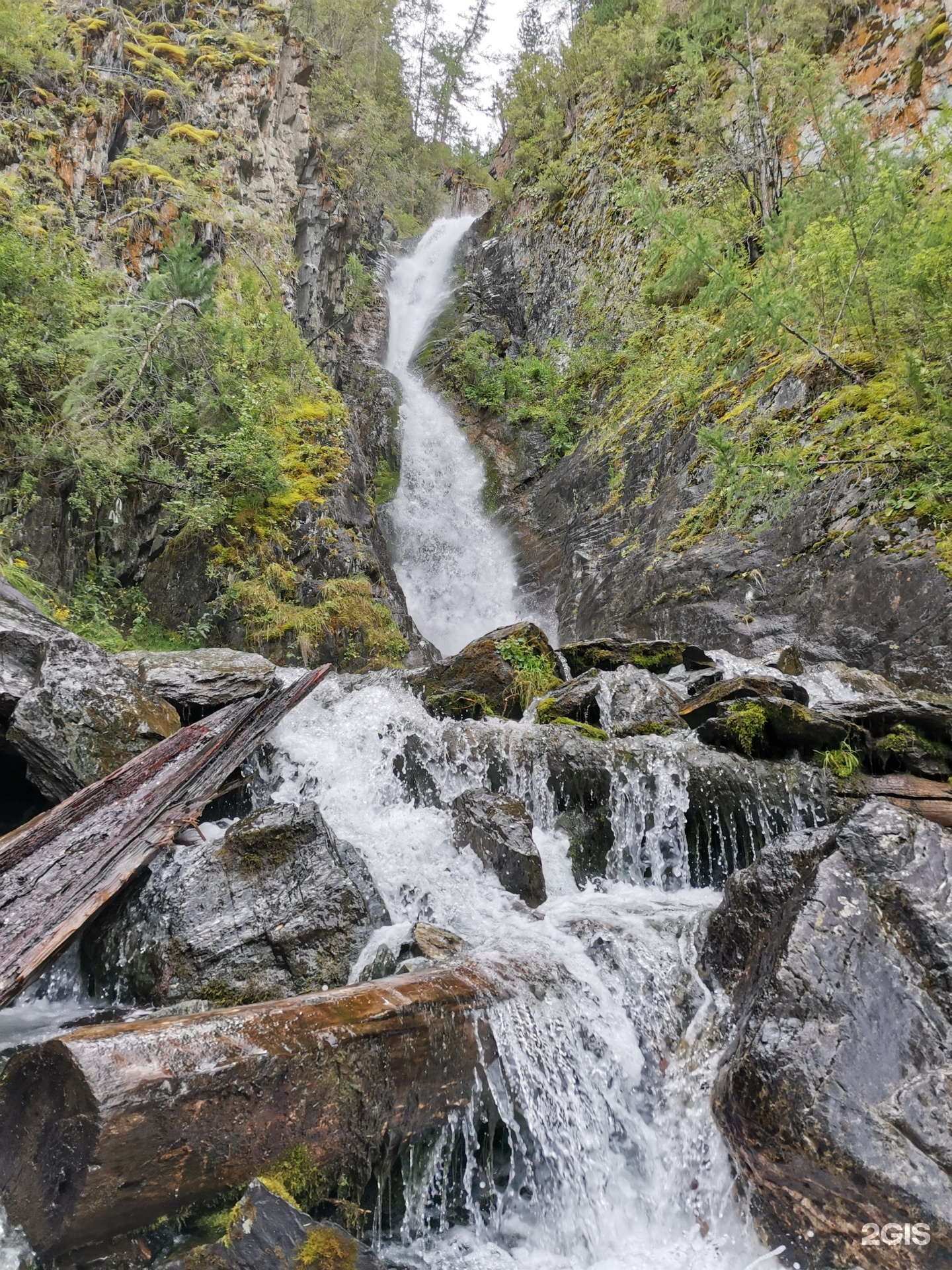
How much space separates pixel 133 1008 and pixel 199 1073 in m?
1.59

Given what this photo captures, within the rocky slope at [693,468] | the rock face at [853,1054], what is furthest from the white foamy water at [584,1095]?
the rocky slope at [693,468]

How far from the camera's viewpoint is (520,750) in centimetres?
647

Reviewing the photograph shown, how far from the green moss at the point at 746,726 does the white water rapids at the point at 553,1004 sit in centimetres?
37

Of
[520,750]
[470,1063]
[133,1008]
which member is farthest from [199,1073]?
[520,750]

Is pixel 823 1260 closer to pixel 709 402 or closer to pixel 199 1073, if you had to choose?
pixel 199 1073

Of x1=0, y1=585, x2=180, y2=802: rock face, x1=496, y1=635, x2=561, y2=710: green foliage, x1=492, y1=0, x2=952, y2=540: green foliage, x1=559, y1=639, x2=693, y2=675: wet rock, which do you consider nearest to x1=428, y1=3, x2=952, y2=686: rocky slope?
x1=492, y1=0, x2=952, y2=540: green foliage

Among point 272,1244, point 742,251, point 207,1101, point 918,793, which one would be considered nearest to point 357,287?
point 742,251

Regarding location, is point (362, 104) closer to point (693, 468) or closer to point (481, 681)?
point (693, 468)

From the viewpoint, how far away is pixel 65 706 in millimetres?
5086

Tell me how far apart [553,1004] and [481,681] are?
15.8 feet

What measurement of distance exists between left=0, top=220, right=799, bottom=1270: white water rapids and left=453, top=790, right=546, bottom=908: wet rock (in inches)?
4.1

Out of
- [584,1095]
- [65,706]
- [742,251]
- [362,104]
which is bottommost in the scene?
[584,1095]

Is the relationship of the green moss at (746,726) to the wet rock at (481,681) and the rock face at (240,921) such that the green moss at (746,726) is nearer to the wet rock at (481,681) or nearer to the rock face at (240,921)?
the wet rock at (481,681)

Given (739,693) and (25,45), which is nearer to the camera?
(739,693)
